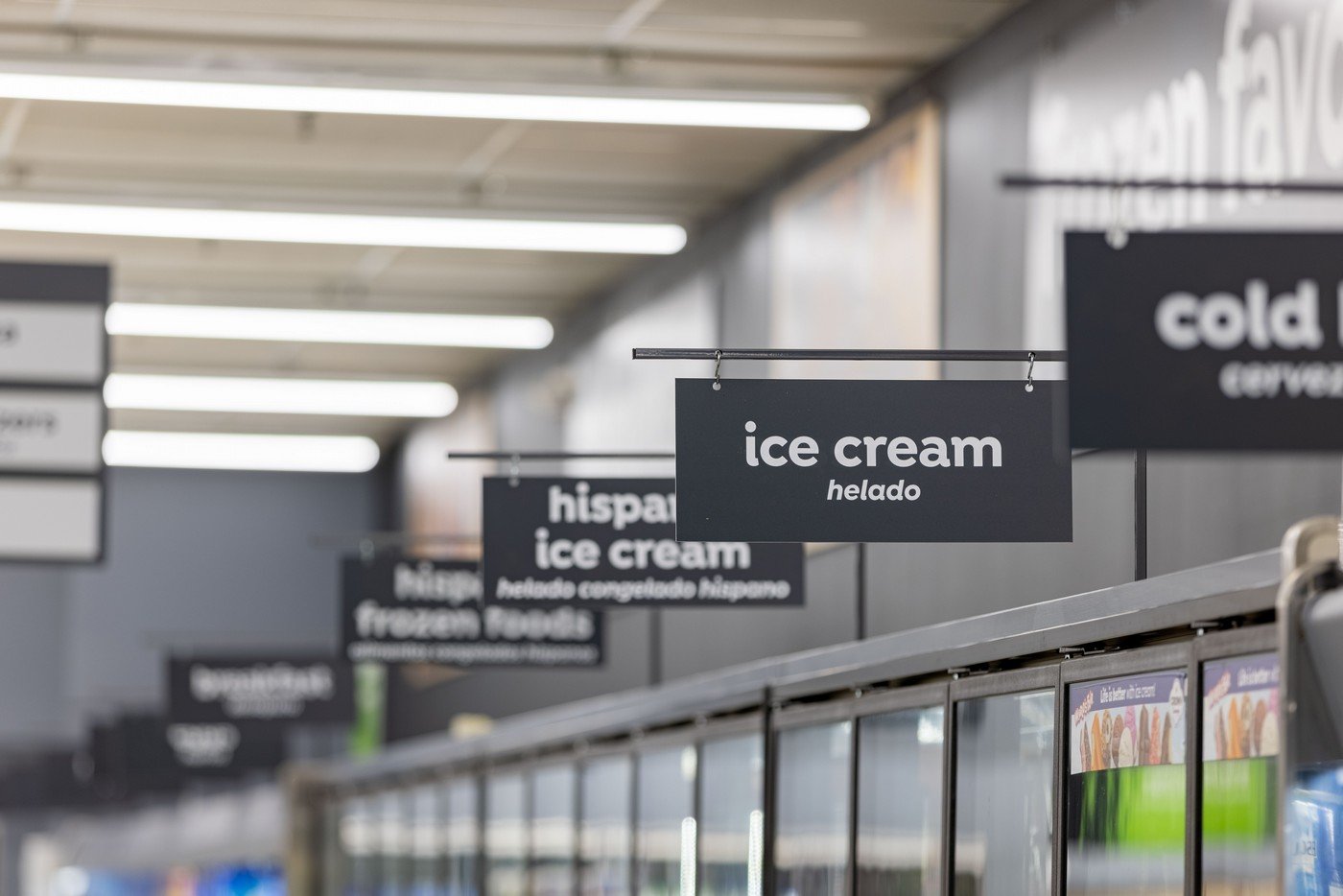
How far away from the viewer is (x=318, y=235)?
12.7 meters

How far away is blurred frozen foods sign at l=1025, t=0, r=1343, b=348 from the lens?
24.3ft

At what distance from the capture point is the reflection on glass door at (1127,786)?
6113mm

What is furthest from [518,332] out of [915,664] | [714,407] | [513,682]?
[714,407]

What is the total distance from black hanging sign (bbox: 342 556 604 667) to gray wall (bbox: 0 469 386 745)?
9341mm

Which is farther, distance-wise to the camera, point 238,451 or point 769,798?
point 238,451

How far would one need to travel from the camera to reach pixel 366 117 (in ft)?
37.3

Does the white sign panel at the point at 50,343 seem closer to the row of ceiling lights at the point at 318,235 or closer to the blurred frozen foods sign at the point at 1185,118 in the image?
the row of ceiling lights at the point at 318,235

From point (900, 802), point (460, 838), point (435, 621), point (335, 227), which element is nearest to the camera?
point (900, 802)

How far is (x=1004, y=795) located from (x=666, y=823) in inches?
161

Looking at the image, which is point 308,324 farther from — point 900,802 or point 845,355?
point 845,355

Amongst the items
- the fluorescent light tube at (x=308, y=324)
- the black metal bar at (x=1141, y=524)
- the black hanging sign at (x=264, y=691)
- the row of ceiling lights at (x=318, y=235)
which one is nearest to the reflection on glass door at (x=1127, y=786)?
the black metal bar at (x=1141, y=524)

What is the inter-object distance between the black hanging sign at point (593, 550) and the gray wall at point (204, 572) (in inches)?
513

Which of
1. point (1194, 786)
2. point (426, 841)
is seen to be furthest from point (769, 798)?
point (426, 841)

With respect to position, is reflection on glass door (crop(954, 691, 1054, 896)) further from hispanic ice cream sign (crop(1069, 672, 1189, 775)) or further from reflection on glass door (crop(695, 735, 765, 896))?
reflection on glass door (crop(695, 735, 765, 896))
